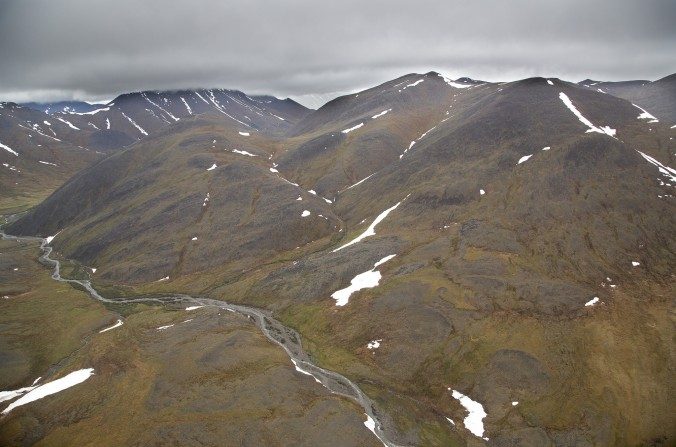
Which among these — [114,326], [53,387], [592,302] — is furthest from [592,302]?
[114,326]

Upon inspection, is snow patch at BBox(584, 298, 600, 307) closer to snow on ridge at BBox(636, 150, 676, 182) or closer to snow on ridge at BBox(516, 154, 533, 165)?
snow on ridge at BBox(636, 150, 676, 182)

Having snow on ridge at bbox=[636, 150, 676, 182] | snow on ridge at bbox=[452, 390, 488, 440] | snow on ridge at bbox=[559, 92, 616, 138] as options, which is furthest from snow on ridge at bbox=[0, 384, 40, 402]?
snow on ridge at bbox=[559, 92, 616, 138]

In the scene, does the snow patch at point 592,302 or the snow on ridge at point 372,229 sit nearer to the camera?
the snow patch at point 592,302

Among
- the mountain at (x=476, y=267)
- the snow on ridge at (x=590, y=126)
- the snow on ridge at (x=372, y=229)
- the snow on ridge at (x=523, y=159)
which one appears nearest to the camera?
the mountain at (x=476, y=267)

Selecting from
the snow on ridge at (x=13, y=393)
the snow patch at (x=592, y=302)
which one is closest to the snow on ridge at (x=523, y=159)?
the snow patch at (x=592, y=302)

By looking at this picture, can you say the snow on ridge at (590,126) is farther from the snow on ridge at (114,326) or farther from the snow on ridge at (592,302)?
the snow on ridge at (114,326)

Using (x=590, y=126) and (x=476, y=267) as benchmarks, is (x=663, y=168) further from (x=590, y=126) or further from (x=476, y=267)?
(x=476, y=267)

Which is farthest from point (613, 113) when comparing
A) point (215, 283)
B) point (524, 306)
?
point (215, 283)
